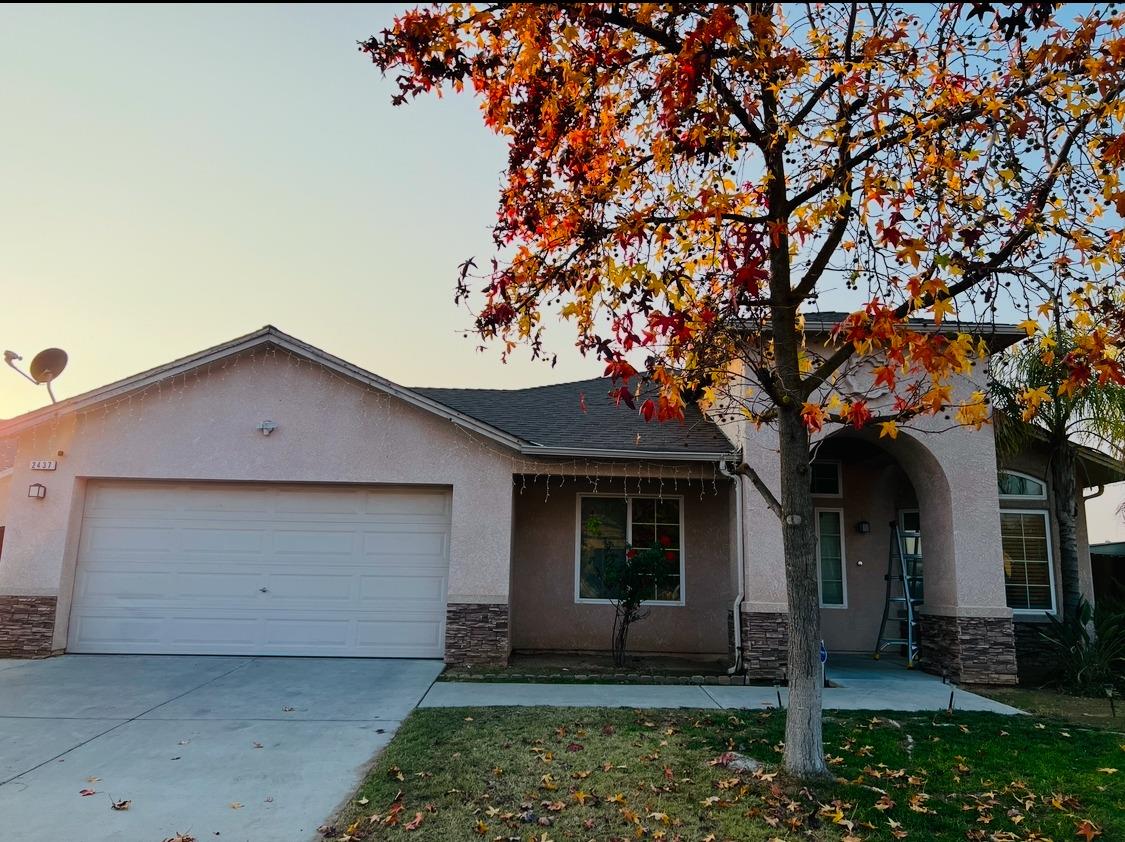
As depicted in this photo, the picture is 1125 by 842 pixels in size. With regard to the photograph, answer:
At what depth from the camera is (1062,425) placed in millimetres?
10906

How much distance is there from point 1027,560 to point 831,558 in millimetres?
2935

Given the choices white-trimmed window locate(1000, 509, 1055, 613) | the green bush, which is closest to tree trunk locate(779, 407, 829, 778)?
the green bush

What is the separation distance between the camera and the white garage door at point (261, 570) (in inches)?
417

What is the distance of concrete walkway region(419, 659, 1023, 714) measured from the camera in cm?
824

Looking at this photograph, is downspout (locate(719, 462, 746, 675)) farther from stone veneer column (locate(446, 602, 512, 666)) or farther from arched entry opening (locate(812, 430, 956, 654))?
stone veneer column (locate(446, 602, 512, 666))

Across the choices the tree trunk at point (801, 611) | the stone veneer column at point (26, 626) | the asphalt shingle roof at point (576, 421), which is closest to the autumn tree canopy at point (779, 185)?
the tree trunk at point (801, 611)

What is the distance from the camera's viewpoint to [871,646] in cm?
1240

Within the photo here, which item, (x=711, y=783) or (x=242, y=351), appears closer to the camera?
(x=711, y=783)

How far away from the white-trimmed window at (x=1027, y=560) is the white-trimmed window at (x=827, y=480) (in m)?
2.49

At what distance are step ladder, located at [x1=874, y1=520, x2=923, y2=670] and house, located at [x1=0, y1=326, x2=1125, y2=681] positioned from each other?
931 mm

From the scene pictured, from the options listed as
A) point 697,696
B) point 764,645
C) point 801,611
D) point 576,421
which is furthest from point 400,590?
point 801,611

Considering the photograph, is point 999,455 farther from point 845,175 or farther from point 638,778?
point 638,778

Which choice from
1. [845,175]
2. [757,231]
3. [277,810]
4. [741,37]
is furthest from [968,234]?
[277,810]

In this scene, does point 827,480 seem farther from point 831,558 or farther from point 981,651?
point 981,651
